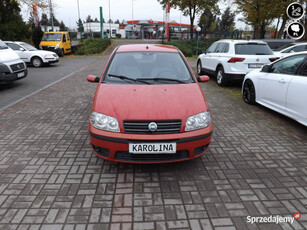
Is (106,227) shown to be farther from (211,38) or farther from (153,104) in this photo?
(211,38)

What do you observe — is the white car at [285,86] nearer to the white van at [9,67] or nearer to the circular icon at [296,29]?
the circular icon at [296,29]

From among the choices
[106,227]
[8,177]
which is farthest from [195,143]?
[8,177]

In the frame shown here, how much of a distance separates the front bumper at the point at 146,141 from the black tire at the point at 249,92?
4.00 metres

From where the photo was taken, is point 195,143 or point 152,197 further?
point 195,143

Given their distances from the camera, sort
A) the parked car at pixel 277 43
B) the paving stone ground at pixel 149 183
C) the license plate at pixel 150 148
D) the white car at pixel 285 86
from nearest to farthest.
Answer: the paving stone ground at pixel 149 183 → the license plate at pixel 150 148 → the white car at pixel 285 86 → the parked car at pixel 277 43

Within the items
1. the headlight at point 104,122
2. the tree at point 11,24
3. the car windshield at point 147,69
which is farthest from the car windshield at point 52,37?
the headlight at point 104,122

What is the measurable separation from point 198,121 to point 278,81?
3143mm

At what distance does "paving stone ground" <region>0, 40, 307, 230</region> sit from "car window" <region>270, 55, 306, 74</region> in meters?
1.24

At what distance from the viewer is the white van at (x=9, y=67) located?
783cm

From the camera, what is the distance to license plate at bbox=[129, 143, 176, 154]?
2.92m

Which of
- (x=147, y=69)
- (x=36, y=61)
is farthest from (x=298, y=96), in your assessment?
(x=36, y=61)

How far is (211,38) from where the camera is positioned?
88.1 feet

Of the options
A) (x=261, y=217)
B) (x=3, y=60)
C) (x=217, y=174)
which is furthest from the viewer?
(x=3, y=60)

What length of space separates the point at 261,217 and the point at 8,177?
3.18 metres
